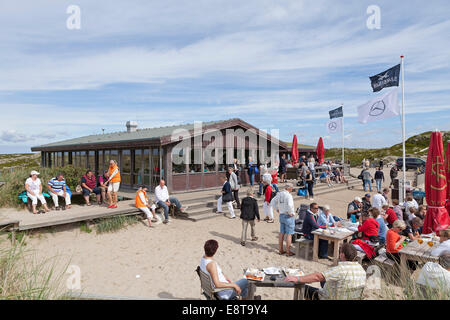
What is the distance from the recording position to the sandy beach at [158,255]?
516cm

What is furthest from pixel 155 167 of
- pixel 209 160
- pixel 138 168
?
pixel 209 160

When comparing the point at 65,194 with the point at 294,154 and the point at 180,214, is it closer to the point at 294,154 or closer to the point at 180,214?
the point at 180,214

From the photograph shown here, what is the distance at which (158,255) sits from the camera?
6809 mm

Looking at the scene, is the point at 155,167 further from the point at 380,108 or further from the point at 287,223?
the point at 380,108

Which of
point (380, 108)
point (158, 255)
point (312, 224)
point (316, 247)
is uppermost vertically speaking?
point (380, 108)

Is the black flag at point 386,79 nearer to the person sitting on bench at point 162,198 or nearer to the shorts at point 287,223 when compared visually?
the shorts at point 287,223

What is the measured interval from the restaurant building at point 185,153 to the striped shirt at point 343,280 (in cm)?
906

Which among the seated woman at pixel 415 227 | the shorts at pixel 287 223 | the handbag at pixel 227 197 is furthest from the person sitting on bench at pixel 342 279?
the handbag at pixel 227 197

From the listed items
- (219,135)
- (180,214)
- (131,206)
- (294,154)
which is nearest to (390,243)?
(180,214)

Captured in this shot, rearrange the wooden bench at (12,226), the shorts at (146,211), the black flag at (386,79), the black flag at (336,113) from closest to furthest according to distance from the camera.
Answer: the wooden bench at (12,226) → the shorts at (146,211) → the black flag at (386,79) → the black flag at (336,113)

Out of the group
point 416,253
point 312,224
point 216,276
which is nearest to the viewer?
point 216,276

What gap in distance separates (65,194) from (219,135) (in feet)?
25.7

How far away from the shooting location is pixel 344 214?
11.1 metres

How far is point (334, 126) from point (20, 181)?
19542 millimetres
